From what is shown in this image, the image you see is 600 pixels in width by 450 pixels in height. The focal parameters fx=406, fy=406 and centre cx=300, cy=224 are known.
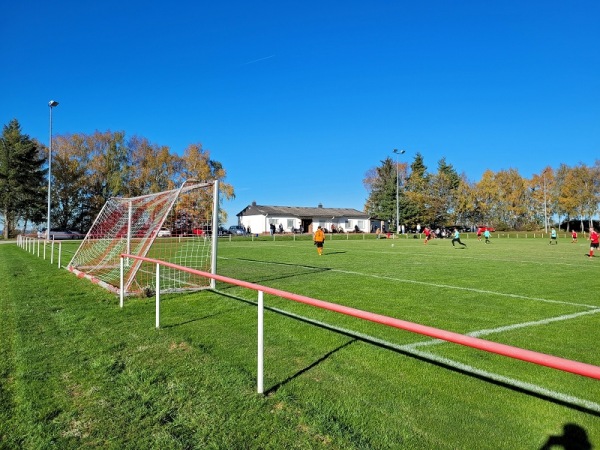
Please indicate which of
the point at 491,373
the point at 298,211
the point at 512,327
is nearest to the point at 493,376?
the point at 491,373

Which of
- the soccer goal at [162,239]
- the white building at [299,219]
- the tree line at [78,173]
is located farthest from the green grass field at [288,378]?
the white building at [299,219]

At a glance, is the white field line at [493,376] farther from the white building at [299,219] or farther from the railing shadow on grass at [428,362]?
the white building at [299,219]

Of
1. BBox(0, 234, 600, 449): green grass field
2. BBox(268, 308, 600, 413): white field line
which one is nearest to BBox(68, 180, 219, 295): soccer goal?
BBox(0, 234, 600, 449): green grass field

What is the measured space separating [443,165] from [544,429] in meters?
77.0

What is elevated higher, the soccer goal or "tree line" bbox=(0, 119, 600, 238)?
"tree line" bbox=(0, 119, 600, 238)

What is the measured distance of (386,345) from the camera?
213 inches

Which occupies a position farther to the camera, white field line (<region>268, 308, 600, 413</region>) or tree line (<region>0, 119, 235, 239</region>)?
tree line (<region>0, 119, 235, 239</region>)

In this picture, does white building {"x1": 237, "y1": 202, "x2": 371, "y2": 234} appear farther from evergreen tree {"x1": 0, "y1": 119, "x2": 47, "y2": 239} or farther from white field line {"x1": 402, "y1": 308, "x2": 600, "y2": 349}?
white field line {"x1": 402, "y1": 308, "x2": 600, "y2": 349}

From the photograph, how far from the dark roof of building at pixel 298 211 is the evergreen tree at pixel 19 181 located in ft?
109

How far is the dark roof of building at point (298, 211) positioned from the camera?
239ft

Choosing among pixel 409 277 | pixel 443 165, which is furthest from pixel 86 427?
pixel 443 165

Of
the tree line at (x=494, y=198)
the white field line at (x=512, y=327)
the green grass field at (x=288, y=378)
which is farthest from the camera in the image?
the tree line at (x=494, y=198)

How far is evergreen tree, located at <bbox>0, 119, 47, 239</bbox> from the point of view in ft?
166

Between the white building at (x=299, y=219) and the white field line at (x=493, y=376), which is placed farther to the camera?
the white building at (x=299, y=219)
